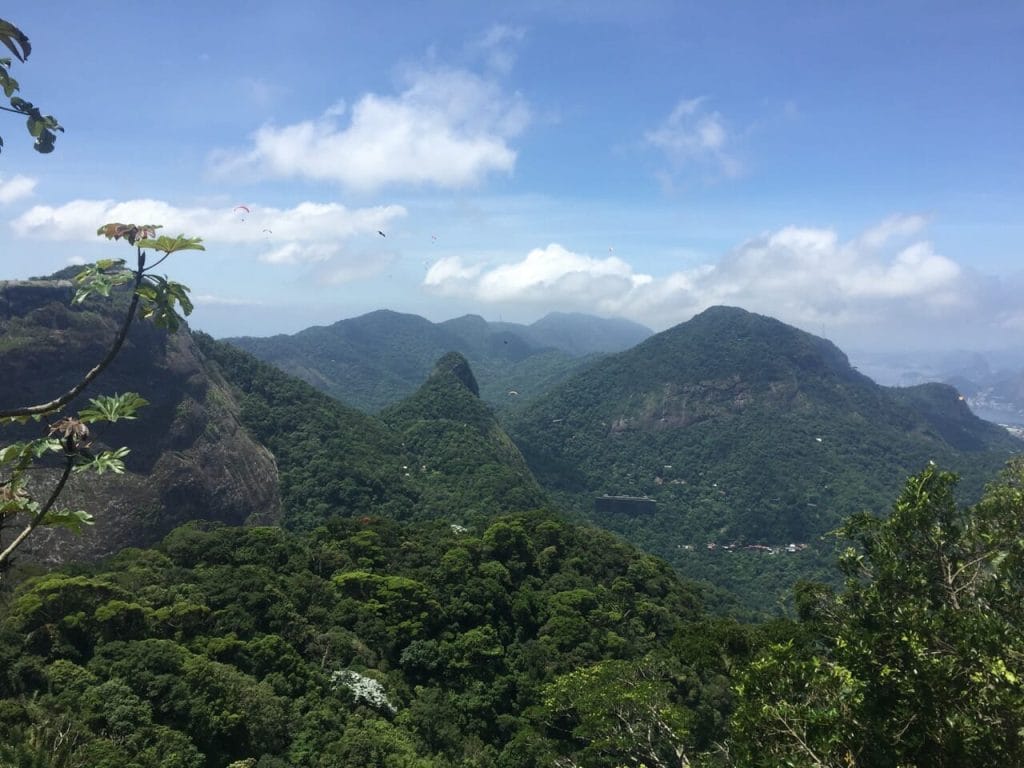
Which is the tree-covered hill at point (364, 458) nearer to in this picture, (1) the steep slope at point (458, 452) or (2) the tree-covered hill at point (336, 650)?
(1) the steep slope at point (458, 452)

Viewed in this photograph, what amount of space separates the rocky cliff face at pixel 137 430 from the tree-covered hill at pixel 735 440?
2121 inches

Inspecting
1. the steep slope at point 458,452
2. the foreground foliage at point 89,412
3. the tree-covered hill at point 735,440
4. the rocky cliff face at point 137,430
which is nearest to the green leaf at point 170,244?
the foreground foliage at point 89,412

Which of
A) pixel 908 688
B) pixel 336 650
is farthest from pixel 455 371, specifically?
pixel 908 688

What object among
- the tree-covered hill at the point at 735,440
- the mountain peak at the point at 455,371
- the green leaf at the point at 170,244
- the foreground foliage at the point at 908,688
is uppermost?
the green leaf at the point at 170,244

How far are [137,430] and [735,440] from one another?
320 ft

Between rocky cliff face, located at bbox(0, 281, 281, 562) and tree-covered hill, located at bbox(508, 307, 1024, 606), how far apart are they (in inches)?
2121

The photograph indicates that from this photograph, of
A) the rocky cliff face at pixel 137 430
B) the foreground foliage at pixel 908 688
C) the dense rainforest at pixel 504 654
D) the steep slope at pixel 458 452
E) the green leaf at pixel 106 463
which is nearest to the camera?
the green leaf at pixel 106 463

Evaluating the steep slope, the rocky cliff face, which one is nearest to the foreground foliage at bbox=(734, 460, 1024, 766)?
the rocky cliff face

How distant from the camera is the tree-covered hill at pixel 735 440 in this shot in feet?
289

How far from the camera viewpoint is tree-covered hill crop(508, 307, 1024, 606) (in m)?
88.1

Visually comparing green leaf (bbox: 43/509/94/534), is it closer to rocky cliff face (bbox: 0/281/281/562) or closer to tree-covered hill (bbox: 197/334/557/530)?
rocky cliff face (bbox: 0/281/281/562)

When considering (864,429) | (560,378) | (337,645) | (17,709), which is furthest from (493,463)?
(560,378)

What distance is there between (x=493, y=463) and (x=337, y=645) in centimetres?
4507

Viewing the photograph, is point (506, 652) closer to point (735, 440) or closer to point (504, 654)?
point (504, 654)
